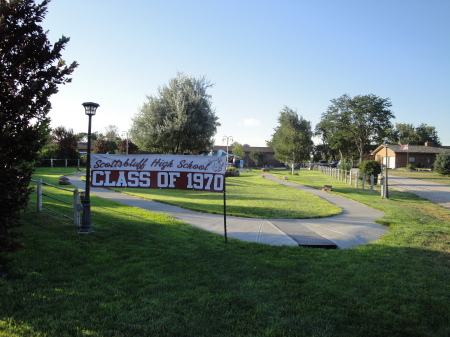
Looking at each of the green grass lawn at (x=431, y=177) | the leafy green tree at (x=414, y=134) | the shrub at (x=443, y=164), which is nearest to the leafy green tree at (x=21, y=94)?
the green grass lawn at (x=431, y=177)

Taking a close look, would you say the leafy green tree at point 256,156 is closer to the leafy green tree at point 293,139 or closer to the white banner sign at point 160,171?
the leafy green tree at point 293,139

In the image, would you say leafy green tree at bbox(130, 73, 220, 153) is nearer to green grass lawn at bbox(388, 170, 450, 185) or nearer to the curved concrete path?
the curved concrete path

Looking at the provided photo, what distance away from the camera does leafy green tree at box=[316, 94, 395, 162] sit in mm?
62156

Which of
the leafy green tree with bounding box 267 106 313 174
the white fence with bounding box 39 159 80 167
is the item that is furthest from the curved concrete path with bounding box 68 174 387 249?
the leafy green tree with bounding box 267 106 313 174

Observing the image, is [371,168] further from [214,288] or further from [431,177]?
[214,288]

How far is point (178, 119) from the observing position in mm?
22000

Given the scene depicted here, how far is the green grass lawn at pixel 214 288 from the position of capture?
140 inches

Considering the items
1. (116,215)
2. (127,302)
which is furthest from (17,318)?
(116,215)

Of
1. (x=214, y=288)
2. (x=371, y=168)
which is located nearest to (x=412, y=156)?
(x=371, y=168)

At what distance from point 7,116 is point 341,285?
5.42 m

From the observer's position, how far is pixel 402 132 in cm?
10538

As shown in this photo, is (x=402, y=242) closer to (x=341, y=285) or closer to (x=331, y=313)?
(x=341, y=285)

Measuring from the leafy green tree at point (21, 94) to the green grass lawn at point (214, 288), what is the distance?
1.12 metres

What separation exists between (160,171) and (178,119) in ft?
46.3
